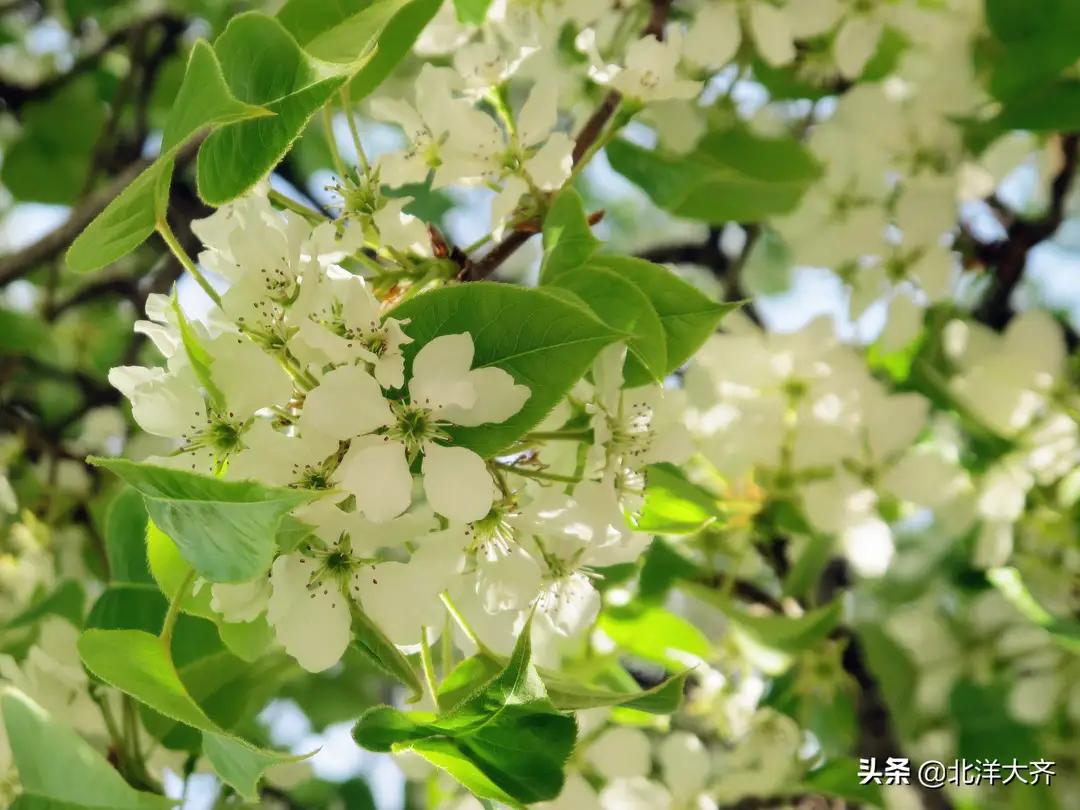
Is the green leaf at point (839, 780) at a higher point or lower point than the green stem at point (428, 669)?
lower

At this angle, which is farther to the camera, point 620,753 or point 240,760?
point 620,753

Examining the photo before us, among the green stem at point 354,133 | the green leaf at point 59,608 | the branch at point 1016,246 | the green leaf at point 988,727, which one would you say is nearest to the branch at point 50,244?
Answer: the green leaf at point 59,608

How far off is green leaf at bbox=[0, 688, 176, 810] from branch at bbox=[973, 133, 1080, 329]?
3.33ft

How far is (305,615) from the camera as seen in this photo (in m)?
0.55

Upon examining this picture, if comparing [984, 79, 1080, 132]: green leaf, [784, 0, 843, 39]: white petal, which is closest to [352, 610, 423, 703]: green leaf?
[784, 0, 843, 39]: white petal

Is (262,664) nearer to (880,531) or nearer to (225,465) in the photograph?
(225,465)

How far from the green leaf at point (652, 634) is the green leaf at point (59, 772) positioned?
1.34ft

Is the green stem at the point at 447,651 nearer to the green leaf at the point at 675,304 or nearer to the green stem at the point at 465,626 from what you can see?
the green stem at the point at 465,626

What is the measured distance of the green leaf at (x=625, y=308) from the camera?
0.56 meters

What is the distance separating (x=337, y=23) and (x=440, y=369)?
22cm

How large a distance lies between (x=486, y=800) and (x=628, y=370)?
0.82 ft

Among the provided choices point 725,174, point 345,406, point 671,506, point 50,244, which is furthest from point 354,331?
point 50,244

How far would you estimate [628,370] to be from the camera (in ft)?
2.07

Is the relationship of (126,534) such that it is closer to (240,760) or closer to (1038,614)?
(240,760)
